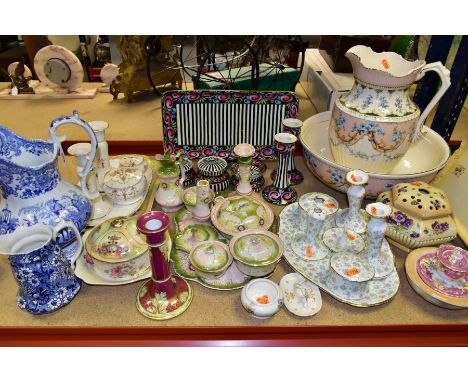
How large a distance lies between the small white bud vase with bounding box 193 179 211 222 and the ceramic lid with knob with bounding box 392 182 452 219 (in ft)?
2.11

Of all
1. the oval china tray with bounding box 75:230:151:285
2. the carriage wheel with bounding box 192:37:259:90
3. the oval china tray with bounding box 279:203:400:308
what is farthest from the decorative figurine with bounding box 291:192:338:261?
the carriage wheel with bounding box 192:37:259:90

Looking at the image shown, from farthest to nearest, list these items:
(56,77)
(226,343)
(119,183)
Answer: (56,77)
(119,183)
(226,343)

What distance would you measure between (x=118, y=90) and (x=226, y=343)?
6.36 feet

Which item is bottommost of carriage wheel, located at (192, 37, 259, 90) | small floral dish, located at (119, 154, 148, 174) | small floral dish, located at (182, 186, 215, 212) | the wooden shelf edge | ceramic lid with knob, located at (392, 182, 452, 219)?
the wooden shelf edge

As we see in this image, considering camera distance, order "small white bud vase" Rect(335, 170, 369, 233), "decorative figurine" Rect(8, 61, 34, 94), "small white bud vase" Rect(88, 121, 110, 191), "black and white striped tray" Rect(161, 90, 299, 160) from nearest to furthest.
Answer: "small white bud vase" Rect(335, 170, 369, 233)
"small white bud vase" Rect(88, 121, 110, 191)
"black and white striped tray" Rect(161, 90, 299, 160)
"decorative figurine" Rect(8, 61, 34, 94)

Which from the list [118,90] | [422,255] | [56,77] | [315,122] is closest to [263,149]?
[315,122]

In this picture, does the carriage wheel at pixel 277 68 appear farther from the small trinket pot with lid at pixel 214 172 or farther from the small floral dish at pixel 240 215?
the small floral dish at pixel 240 215

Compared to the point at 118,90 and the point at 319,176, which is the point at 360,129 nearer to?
the point at 319,176

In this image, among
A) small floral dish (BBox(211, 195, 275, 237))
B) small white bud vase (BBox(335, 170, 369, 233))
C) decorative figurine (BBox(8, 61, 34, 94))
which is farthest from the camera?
decorative figurine (BBox(8, 61, 34, 94))

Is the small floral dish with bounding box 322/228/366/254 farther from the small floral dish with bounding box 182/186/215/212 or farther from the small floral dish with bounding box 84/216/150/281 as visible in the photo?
the small floral dish with bounding box 84/216/150/281

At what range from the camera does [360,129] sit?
1.42 meters

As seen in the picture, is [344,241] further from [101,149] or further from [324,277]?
[101,149]

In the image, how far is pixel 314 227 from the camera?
135 centimetres

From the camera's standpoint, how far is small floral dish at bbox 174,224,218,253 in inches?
55.1
